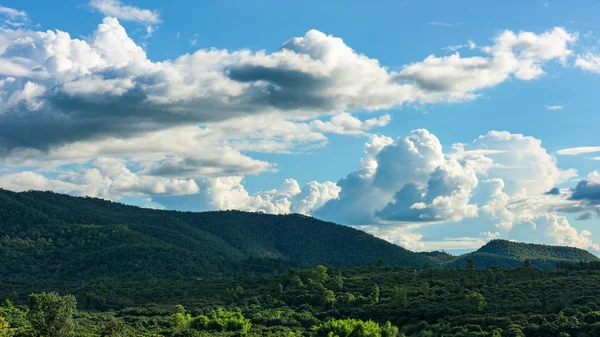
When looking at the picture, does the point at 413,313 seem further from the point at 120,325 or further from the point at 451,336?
the point at 120,325

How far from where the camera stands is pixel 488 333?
286ft

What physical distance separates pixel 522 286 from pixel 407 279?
3648 centimetres

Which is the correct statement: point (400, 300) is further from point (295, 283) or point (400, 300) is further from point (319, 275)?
point (319, 275)

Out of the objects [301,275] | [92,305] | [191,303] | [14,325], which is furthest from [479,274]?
[14,325]

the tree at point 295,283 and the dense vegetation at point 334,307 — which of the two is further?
the tree at point 295,283

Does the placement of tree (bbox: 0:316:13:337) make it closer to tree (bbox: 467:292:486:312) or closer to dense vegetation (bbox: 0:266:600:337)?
dense vegetation (bbox: 0:266:600:337)

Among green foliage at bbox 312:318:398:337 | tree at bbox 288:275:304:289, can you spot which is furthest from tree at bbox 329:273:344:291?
green foliage at bbox 312:318:398:337

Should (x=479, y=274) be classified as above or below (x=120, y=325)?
above

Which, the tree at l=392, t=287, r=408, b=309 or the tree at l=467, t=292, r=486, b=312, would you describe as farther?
the tree at l=392, t=287, r=408, b=309

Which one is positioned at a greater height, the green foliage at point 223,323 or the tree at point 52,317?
the tree at point 52,317

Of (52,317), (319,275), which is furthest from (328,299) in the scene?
(52,317)

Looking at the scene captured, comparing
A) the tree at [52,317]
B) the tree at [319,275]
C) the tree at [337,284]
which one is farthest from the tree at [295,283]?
the tree at [52,317]

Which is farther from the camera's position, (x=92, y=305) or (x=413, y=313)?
(x=92, y=305)

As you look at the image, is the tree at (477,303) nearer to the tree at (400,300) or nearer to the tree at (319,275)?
the tree at (400,300)
